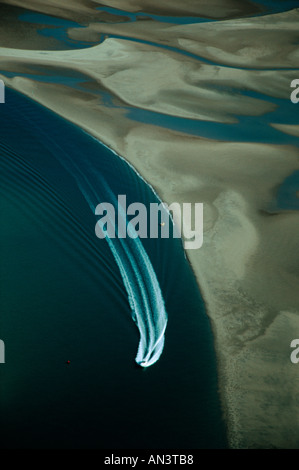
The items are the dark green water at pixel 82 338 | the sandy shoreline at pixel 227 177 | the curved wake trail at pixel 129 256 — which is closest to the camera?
the dark green water at pixel 82 338

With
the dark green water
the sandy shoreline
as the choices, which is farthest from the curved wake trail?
the sandy shoreline

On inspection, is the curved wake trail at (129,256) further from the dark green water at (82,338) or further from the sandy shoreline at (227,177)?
the sandy shoreline at (227,177)

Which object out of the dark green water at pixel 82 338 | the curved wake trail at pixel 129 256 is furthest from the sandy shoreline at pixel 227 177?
the curved wake trail at pixel 129 256

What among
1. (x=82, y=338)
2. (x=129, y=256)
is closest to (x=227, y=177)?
(x=129, y=256)

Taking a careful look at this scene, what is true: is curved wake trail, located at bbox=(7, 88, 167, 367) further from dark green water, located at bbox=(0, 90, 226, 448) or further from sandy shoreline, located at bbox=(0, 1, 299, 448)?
sandy shoreline, located at bbox=(0, 1, 299, 448)

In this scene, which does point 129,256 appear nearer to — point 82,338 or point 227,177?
point 82,338
